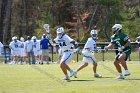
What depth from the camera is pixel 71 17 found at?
226ft

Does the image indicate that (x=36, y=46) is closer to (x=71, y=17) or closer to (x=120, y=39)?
(x=120, y=39)

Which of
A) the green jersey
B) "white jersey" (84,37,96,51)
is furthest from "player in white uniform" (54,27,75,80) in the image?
"white jersey" (84,37,96,51)

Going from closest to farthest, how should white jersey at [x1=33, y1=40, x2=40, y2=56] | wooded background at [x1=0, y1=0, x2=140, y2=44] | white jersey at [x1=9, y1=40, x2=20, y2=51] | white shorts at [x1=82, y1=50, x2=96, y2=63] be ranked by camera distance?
white shorts at [x1=82, y1=50, x2=96, y2=63]
white jersey at [x1=33, y1=40, x2=40, y2=56]
white jersey at [x1=9, y1=40, x2=20, y2=51]
wooded background at [x1=0, y1=0, x2=140, y2=44]

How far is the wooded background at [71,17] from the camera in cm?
6078

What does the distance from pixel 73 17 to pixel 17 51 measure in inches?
1232

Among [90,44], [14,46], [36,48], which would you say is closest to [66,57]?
[90,44]

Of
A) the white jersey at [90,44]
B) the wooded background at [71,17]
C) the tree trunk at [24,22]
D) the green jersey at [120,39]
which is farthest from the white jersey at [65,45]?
the tree trunk at [24,22]

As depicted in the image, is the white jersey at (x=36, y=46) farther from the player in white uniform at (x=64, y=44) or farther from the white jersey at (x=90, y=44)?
the player in white uniform at (x=64, y=44)

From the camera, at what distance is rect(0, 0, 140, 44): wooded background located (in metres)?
60.8

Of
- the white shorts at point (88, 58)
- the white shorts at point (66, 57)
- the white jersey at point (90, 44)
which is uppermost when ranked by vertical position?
the white jersey at point (90, 44)

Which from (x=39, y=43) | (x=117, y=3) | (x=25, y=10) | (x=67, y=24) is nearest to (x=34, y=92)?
(x=39, y=43)

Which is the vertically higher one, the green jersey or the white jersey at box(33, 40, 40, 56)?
the green jersey

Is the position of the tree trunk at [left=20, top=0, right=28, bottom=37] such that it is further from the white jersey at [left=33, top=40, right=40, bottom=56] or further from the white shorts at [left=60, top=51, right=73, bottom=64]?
the white shorts at [left=60, top=51, right=73, bottom=64]

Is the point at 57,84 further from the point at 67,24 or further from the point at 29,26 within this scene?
the point at 29,26
